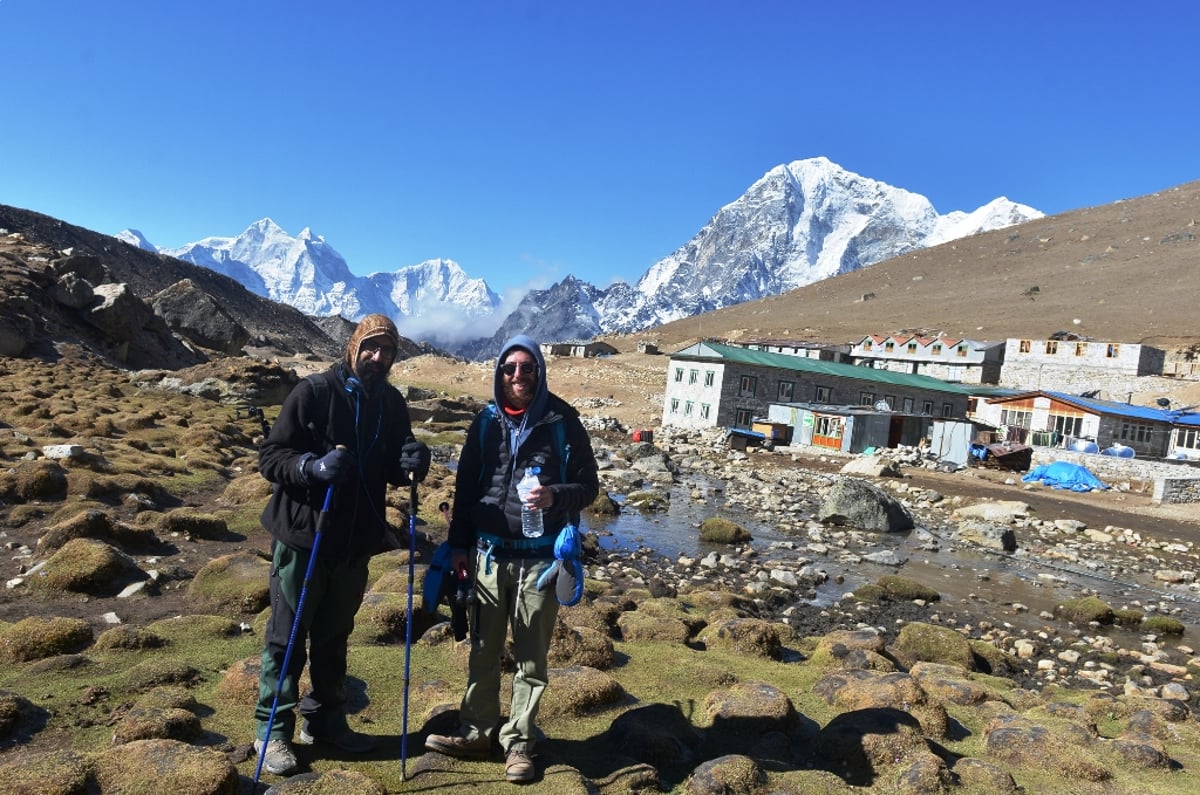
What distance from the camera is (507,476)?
4406 mm

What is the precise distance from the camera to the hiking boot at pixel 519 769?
13.6ft

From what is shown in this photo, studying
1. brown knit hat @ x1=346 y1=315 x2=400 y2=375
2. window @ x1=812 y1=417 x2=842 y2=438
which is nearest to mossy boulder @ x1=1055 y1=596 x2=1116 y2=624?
brown knit hat @ x1=346 y1=315 x2=400 y2=375

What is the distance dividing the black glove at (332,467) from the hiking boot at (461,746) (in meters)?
1.69

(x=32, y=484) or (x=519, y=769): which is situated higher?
(x=519, y=769)

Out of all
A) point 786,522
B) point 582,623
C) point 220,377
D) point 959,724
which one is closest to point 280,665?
point 582,623

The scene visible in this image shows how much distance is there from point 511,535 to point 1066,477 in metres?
37.6

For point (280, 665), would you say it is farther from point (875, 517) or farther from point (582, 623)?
point (875, 517)

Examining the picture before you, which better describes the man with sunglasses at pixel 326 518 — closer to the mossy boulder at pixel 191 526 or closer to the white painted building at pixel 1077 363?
the mossy boulder at pixel 191 526

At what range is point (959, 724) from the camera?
19.8ft

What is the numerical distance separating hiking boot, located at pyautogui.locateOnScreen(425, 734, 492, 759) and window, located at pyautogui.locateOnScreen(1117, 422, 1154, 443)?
5061cm

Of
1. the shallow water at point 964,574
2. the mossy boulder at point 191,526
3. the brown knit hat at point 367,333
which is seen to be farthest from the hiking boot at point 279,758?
the shallow water at point 964,574

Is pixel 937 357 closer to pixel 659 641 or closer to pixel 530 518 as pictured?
pixel 659 641

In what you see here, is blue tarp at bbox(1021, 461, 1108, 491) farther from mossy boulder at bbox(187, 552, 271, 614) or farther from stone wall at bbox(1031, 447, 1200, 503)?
mossy boulder at bbox(187, 552, 271, 614)

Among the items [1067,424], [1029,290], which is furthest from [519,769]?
[1029,290]
